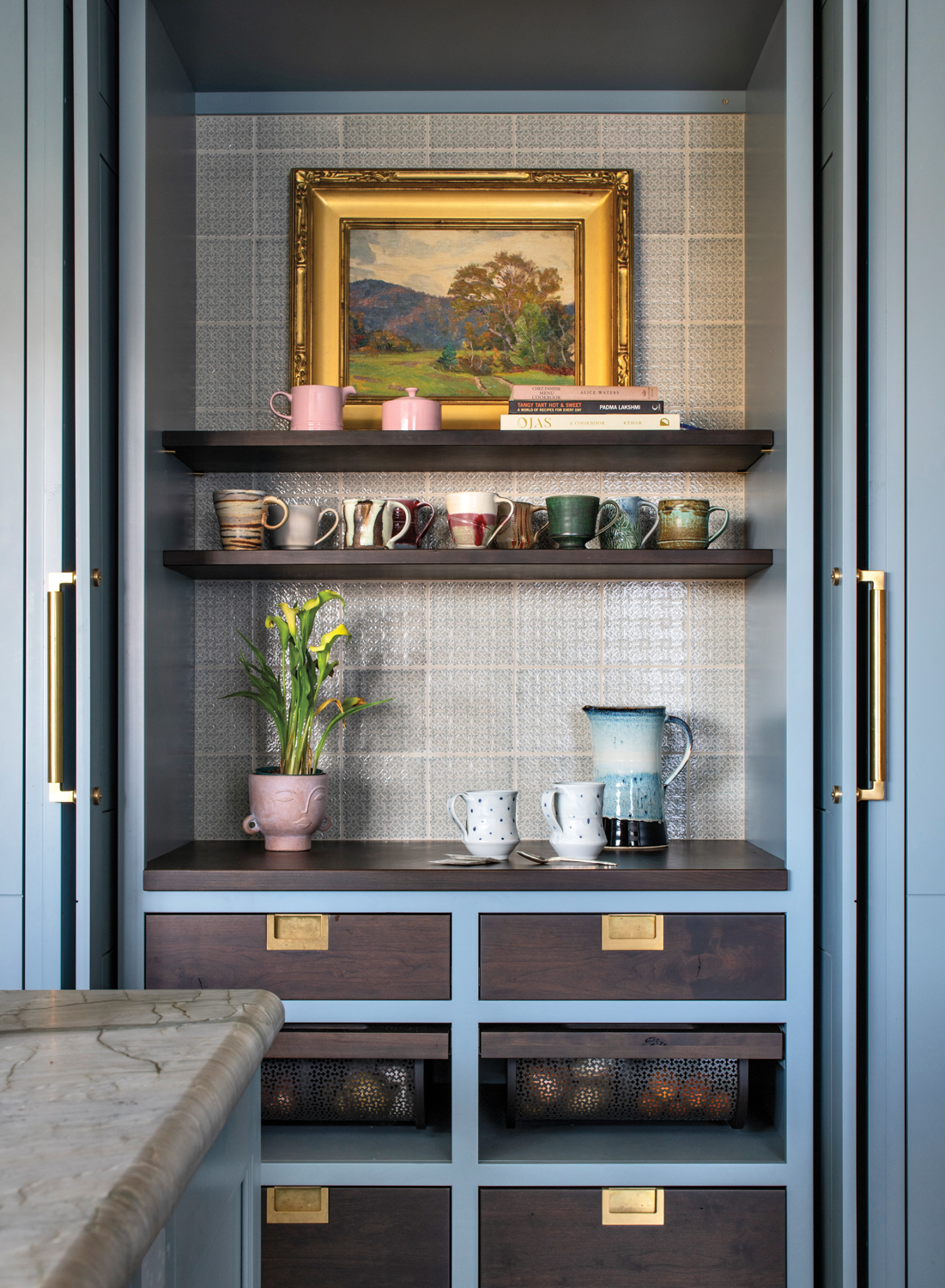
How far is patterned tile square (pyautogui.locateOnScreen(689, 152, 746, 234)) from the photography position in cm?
216

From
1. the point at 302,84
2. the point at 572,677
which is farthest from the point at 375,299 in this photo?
the point at 572,677

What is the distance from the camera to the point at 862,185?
5.53ft

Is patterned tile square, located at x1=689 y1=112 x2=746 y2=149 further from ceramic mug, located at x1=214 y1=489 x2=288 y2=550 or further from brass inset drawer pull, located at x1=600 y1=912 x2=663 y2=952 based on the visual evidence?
brass inset drawer pull, located at x1=600 y1=912 x2=663 y2=952

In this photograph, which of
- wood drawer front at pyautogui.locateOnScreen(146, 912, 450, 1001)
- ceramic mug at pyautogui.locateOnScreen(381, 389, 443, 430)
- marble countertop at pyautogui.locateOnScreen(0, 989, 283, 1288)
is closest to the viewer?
marble countertop at pyautogui.locateOnScreen(0, 989, 283, 1288)

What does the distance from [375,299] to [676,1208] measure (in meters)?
1.89

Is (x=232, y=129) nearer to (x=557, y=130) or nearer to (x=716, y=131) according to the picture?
(x=557, y=130)

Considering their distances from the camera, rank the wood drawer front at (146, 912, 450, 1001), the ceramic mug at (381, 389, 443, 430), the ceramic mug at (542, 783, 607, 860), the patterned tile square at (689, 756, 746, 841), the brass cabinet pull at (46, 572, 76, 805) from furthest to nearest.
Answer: the patterned tile square at (689, 756, 746, 841) → the ceramic mug at (381, 389, 443, 430) → the ceramic mug at (542, 783, 607, 860) → the wood drawer front at (146, 912, 450, 1001) → the brass cabinet pull at (46, 572, 76, 805)

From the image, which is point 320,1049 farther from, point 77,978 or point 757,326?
point 757,326

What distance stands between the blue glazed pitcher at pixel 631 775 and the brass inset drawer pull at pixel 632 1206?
0.60 metres

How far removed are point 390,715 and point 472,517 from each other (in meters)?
0.49

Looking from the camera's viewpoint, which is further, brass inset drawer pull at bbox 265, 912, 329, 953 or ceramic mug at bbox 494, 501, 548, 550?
ceramic mug at bbox 494, 501, 548, 550

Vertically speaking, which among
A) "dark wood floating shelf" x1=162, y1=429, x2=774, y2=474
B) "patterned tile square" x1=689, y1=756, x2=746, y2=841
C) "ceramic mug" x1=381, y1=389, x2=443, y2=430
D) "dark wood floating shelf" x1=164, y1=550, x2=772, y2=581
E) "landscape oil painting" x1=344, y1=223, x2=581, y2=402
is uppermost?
"landscape oil painting" x1=344, y1=223, x2=581, y2=402

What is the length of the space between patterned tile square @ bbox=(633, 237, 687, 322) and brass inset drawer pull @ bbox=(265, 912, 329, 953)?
56.9 inches

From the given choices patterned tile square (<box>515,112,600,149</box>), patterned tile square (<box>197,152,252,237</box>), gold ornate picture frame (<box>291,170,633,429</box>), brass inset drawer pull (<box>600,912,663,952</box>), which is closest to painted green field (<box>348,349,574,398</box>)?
gold ornate picture frame (<box>291,170,633,429</box>)
